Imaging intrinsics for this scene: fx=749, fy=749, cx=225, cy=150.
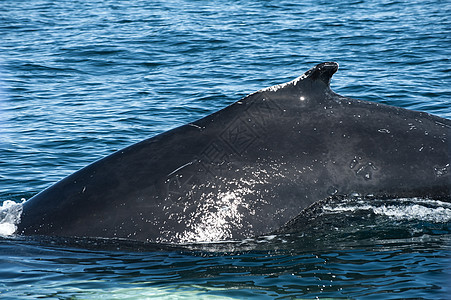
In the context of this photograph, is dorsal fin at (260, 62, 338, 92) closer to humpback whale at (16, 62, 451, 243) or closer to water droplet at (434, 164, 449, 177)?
humpback whale at (16, 62, 451, 243)

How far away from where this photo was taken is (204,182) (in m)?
7.74

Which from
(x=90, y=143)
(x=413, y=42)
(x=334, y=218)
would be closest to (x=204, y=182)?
(x=334, y=218)

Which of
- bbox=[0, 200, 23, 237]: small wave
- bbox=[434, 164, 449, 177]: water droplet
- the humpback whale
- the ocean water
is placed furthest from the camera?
bbox=[0, 200, 23, 237]: small wave

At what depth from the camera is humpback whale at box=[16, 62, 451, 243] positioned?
768cm

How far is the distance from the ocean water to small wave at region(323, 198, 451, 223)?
0.07 ft

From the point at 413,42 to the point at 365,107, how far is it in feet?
58.5

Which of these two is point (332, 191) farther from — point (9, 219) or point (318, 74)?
point (9, 219)

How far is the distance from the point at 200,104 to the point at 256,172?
10.9 m

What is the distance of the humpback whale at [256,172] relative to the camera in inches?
302

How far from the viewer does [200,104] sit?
18.5 meters

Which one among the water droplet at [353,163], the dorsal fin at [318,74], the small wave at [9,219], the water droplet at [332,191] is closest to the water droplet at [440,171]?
the water droplet at [353,163]

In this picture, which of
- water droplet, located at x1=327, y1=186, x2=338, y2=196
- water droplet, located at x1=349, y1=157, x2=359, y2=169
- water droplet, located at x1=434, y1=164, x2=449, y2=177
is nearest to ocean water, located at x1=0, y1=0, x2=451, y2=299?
water droplet, located at x1=327, y1=186, x2=338, y2=196

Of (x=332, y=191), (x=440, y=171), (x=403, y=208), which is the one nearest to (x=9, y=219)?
(x=332, y=191)

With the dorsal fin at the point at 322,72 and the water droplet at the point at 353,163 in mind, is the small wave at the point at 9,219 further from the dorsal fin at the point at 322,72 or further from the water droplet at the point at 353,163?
the water droplet at the point at 353,163
